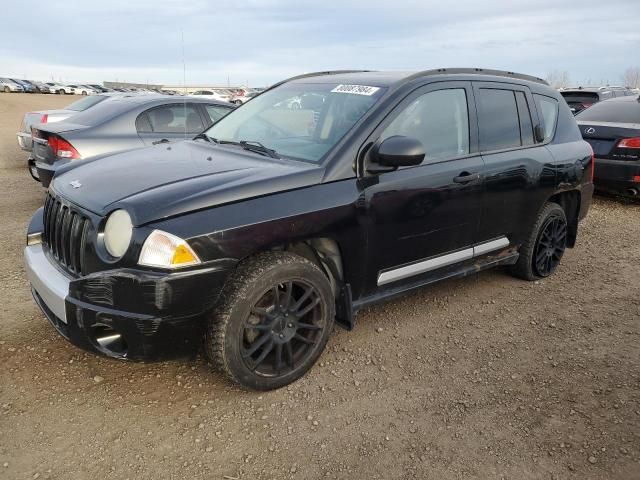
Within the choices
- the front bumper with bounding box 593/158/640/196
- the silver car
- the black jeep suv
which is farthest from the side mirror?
the front bumper with bounding box 593/158/640/196

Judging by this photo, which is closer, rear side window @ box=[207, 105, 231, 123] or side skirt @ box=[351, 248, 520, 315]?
side skirt @ box=[351, 248, 520, 315]

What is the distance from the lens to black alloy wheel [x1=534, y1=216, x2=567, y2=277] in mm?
4723

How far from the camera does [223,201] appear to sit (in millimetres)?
2656

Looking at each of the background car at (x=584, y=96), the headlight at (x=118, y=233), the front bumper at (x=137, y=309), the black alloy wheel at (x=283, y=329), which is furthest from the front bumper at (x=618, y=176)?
the headlight at (x=118, y=233)

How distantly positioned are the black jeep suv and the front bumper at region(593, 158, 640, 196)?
396cm

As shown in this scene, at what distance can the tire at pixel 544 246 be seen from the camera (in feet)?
15.0

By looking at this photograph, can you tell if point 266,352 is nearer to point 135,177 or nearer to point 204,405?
point 204,405

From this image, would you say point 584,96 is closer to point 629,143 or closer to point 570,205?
point 629,143

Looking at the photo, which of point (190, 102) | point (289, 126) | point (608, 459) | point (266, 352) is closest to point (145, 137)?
point (190, 102)

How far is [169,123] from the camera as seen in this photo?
684cm

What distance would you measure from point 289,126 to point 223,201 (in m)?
1.18

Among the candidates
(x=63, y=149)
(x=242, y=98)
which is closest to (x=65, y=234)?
(x=63, y=149)

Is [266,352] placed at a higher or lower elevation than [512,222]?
lower

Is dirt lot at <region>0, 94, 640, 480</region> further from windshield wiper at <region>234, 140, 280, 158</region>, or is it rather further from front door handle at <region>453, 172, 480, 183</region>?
windshield wiper at <region>234, 140, 280, 158</region>
